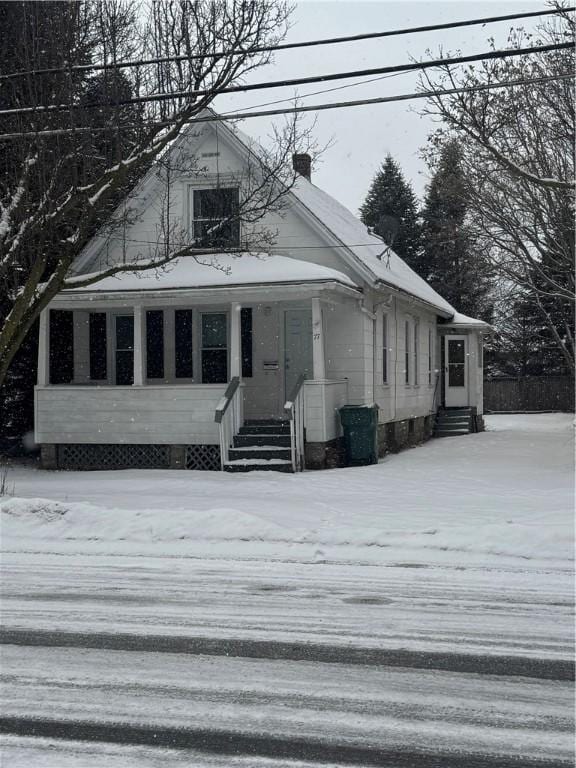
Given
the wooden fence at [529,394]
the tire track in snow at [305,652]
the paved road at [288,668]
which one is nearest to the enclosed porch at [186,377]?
the paved road at [288,668]

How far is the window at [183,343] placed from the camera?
19.4 metres

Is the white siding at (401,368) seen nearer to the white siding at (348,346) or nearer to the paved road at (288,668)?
the white siding at (348,346)

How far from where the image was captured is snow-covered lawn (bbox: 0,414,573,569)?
9.48 metres

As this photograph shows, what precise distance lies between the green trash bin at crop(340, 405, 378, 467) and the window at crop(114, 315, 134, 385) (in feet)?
17.0

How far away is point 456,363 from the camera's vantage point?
2978 cm

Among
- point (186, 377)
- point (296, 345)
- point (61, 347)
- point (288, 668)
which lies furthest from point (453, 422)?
point (288, 668)

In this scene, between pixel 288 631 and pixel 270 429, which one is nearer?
pixel 288 631

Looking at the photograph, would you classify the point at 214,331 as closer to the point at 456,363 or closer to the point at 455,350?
the point at 456,363

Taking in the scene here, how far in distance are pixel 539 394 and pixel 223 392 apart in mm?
31013

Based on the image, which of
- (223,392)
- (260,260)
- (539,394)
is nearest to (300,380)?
(223,392)

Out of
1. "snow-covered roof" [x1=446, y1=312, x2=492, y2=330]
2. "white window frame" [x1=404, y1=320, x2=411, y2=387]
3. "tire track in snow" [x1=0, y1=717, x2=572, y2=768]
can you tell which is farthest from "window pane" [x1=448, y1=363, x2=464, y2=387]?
"tire track in snow" [x1=0, y1=717, x2=572, y2=768]

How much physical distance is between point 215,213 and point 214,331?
2.99m

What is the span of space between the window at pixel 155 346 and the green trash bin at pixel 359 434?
461 centimetres

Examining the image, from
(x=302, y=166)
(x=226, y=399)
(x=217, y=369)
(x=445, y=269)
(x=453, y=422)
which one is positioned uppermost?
(x=445, y=269)
